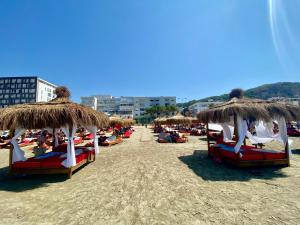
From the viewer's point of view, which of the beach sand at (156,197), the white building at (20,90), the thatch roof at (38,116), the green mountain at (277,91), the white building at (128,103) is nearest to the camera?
the beach sand at (156,197)

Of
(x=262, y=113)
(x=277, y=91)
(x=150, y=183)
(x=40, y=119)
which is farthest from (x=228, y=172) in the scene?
(x=277, y=91)

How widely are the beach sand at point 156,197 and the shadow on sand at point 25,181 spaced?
3 cm

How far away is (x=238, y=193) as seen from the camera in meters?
4.98

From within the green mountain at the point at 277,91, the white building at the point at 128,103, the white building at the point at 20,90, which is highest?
the green mountain at the point at 277,91

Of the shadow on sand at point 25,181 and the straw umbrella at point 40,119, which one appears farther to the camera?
the straw umbrella at point 40,119

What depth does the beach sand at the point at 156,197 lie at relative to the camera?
3.80m

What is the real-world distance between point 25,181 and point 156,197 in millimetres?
4908

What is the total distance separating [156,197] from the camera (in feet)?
15.9

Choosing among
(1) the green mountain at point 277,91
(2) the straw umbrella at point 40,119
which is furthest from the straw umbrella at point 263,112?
(1) the green mountain at point 277,91

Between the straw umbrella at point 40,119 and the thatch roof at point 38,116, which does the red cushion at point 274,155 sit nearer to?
the straw umbrella at point 40,119

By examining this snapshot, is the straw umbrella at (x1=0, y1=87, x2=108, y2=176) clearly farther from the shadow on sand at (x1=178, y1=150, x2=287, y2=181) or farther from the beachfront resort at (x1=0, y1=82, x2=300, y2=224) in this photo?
the shadow on sand at (x1=178, y1=150, x2=287, y2=181)

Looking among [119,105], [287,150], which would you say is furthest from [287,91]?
[287,150]

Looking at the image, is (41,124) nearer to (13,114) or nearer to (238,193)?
(13,114)

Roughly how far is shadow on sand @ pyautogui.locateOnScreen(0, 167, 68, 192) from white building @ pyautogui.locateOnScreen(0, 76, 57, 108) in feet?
297
